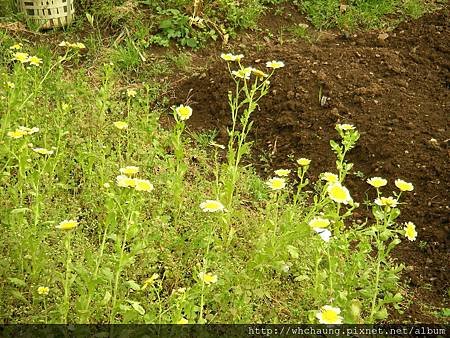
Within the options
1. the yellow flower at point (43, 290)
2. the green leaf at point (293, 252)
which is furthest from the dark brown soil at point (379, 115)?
the yellow flower at point (43, 290)

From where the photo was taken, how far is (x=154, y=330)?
250cm

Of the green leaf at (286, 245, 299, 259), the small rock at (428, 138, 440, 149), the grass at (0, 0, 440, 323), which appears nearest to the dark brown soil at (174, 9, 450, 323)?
the small rock at (428, 138, 440, 149)

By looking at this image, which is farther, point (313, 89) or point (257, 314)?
point (313, 89)

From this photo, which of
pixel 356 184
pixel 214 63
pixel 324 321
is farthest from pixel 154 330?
pixel 214 63

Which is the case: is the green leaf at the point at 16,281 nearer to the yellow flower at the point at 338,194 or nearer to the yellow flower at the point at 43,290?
the yellow flower at the point at 43,290

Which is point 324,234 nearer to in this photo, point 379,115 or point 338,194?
point 338,194

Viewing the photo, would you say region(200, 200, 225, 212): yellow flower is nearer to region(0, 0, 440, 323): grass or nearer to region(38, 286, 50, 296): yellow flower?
region(0, 0, 440, 323): grass

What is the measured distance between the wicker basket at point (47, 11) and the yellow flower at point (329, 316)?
4138mm

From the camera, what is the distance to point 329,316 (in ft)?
7.50

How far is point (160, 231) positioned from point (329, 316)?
1109mm

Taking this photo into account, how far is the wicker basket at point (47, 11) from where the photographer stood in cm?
543

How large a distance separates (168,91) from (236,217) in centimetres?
187

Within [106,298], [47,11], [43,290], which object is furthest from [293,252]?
[47,11]

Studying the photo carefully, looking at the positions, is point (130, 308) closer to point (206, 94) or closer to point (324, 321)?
point (324, 321)
